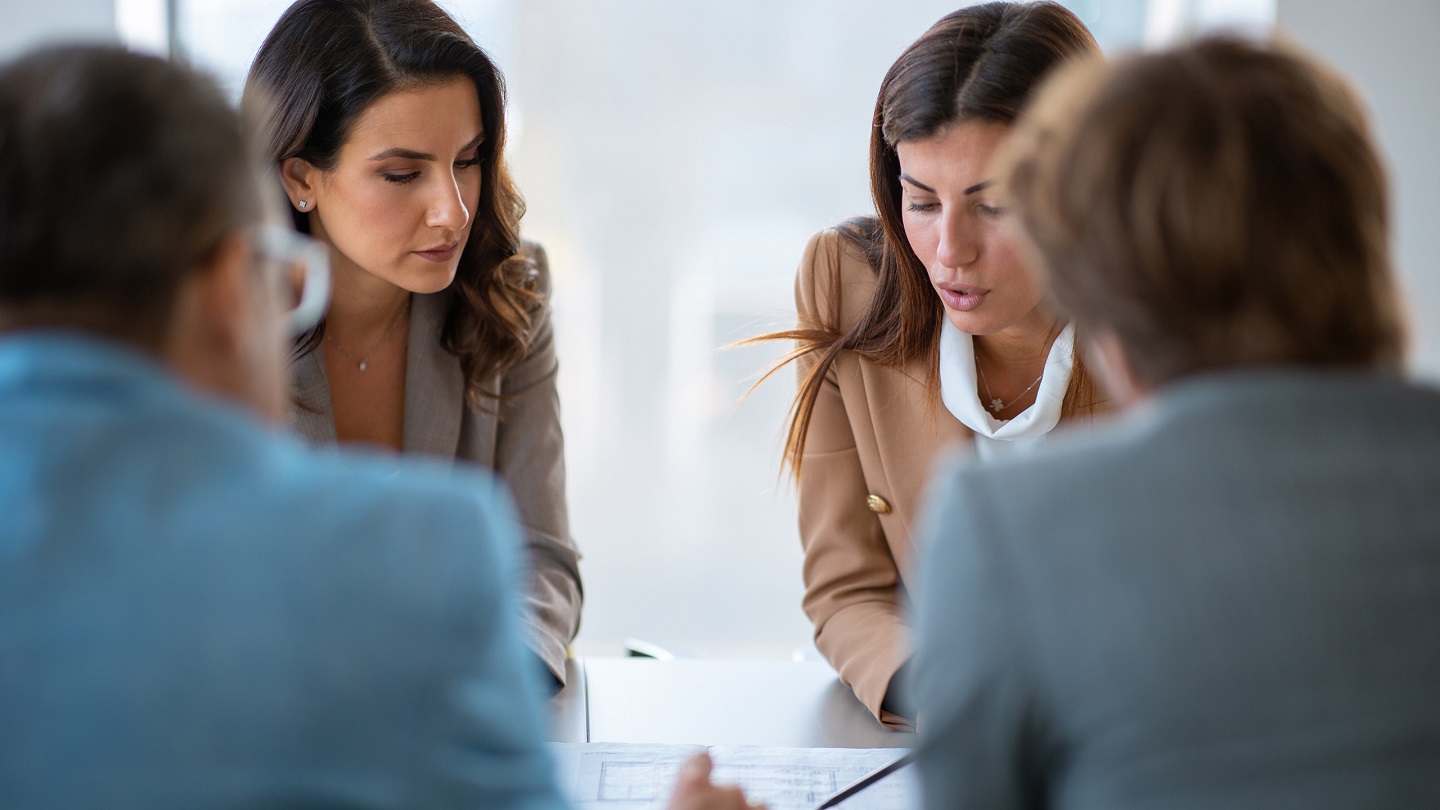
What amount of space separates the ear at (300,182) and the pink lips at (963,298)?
2.75 feet

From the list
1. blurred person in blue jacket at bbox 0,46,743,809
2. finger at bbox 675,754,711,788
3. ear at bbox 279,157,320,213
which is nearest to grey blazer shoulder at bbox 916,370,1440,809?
blurred person in blue jacket at bbox 0,46,743,809

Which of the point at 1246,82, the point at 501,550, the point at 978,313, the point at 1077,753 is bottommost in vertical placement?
the point at 1077,753

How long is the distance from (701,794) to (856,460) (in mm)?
791

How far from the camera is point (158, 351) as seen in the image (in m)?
0.71

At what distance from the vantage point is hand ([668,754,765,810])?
0.99 metres

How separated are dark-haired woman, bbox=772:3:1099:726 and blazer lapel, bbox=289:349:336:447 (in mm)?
631

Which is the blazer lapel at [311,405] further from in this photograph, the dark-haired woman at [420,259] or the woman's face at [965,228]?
the woman's face at [965,228]

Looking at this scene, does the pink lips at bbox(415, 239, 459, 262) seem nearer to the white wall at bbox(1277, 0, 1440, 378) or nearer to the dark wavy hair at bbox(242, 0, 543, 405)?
the dark wavy hair at bbox(242, 0, 543, 405)

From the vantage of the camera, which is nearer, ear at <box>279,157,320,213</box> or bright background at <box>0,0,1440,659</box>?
ear at <box>279,157,320,213</box>

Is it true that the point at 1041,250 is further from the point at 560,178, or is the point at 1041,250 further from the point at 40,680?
the point at 560,178

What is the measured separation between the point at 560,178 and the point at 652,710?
1885 mm

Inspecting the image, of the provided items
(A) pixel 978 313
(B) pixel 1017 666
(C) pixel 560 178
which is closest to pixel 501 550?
(B) pixel 1017 666

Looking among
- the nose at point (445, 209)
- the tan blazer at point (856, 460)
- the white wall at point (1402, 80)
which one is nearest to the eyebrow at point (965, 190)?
the tan blazer at point (856, 460)

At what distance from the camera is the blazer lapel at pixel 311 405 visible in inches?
66.5
